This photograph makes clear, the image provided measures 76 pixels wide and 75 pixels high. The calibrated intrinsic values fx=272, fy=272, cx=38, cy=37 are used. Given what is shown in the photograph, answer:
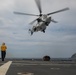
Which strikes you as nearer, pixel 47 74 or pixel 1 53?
pixel 47 74

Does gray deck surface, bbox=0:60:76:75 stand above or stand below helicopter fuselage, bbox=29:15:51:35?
below

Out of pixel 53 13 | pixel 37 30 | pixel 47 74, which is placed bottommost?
pixel 47 74

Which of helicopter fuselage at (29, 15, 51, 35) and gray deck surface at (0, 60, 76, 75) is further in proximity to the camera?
helicopter fuselage at (29, 15, 51, 35)

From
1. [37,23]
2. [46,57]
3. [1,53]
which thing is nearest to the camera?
[1,53]

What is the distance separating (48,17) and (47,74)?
144 feet

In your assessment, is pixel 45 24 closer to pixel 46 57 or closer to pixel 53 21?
pixel 53 21

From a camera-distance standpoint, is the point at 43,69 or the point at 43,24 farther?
the point at 43,24

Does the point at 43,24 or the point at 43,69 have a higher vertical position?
the point at 43,24

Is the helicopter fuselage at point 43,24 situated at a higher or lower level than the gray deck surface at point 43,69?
higher

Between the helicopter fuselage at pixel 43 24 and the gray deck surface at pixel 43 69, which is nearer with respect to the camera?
the gray deck surface at pixel 43 69

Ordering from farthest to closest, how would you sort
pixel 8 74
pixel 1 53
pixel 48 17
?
pixel 48 17
pixel 1 53
pixel 8 74

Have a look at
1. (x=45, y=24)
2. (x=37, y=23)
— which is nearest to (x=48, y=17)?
(x=45, y=24)

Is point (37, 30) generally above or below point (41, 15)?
below

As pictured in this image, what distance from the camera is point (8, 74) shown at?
1468 cm
